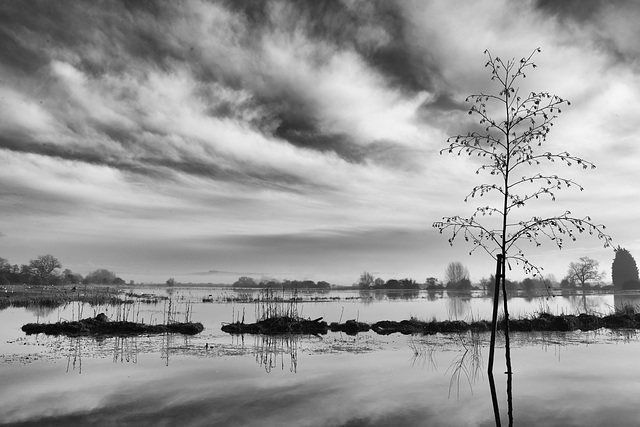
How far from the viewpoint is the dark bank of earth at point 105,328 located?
89.5ft

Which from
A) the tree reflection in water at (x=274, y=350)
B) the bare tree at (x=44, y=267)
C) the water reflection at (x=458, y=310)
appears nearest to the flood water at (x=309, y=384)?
the tree reflection in water at (x=274, y=350)

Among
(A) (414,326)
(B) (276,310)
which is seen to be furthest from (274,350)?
(B) (276,310)

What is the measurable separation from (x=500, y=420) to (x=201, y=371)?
9424mm

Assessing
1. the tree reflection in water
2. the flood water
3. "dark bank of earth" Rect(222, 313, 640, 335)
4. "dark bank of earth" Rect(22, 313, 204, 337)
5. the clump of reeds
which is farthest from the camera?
the clump of reeds

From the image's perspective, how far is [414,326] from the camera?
31.4 meters

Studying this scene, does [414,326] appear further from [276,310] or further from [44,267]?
[44,267]

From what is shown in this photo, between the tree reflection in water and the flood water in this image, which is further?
the tree reflection in water

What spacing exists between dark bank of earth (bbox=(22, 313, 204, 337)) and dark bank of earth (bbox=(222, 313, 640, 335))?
2.66 meters

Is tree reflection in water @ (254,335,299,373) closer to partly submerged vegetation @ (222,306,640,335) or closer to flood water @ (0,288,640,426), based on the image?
flood water @ (0,288,640,426)

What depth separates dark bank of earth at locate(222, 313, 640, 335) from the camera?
29.2m

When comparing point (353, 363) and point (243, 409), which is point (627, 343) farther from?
point (243, 409)

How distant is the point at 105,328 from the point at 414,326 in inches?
795

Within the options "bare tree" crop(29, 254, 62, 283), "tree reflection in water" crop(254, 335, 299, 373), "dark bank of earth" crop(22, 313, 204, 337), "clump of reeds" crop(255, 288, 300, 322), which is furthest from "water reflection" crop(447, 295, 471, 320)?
"bare tree" crop(29, 254, 62, 283)

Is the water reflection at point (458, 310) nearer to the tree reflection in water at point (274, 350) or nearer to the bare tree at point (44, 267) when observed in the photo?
the tree reflection in water at point (274, 350)
